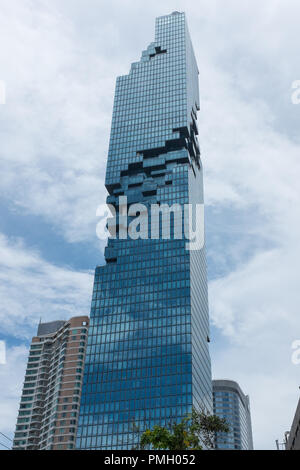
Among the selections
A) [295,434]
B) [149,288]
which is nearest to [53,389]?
[149,288]

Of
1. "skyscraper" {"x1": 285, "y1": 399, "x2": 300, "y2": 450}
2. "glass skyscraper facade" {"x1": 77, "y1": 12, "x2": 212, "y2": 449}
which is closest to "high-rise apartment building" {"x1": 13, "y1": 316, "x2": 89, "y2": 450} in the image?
"glass skyscraper facade" {"x1": 77, "y1": 12, "x2": 212, "y2": 449}

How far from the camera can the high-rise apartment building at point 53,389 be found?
16038 cm

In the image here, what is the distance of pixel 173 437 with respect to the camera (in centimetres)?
4169

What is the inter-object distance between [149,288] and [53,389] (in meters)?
52.0

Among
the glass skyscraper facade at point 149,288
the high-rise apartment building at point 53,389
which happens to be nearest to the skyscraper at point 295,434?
the glass skyscraper facade at point 149,288

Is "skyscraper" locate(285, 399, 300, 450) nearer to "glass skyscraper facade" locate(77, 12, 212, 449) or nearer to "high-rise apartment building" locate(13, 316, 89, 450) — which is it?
"glass skyscraper facade" locate(77, 12, 212, 449)

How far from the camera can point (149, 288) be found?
153 meters

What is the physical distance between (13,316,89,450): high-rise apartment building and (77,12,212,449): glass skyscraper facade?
24.6 m

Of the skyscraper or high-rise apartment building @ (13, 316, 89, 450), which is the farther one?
high-rise apartment building @ (13, 316, 89, 450)

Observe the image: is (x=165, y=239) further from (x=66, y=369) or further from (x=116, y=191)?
(x=66, y=369)

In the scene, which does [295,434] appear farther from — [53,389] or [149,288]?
[53,389]

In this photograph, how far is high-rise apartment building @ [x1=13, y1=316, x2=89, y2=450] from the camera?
6314 inches
